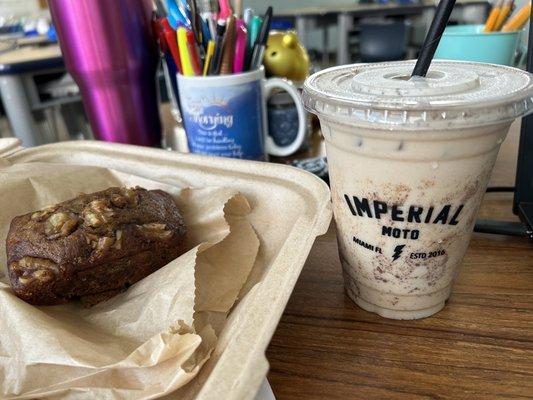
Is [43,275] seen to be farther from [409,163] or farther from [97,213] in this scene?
[409,163]

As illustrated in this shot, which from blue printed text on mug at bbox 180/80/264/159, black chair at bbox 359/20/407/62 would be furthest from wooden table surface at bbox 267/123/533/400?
black chair at bbox 359/20/407/62

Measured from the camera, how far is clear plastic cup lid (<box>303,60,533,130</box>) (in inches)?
10.7

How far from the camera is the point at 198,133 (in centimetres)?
63

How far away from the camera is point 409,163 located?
30 centimetres

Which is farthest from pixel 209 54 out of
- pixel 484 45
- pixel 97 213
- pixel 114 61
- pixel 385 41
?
pixel 385 41

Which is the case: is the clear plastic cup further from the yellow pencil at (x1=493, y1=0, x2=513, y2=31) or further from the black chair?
the black chair

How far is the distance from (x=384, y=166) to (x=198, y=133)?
39cm

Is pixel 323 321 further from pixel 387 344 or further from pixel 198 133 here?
pixel 198 133

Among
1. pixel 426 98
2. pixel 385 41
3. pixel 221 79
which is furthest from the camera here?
pixel 385 41

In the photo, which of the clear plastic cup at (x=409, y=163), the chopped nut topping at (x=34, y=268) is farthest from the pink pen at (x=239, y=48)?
the chopped nut topping at (x=34, y=268)

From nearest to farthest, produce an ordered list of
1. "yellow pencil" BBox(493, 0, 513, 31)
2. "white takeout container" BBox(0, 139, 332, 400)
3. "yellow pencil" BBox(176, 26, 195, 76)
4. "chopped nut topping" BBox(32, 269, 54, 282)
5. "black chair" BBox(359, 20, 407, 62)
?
"white takeout container" BBox(0, 139, 332, 400)
"chopped nut topping" BBox(32, 269, 54, 282)
"yellow pencil" BBox(176, 26, 195, 76)
"yellow pencil" BBox(493, 0, 513, 31)
"black chair" BBox(359, 20, 407, 62)

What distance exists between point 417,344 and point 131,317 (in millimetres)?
236

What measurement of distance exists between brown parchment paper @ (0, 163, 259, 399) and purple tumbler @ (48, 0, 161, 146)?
0.81 feet

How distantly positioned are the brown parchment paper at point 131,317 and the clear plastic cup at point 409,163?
12cm
